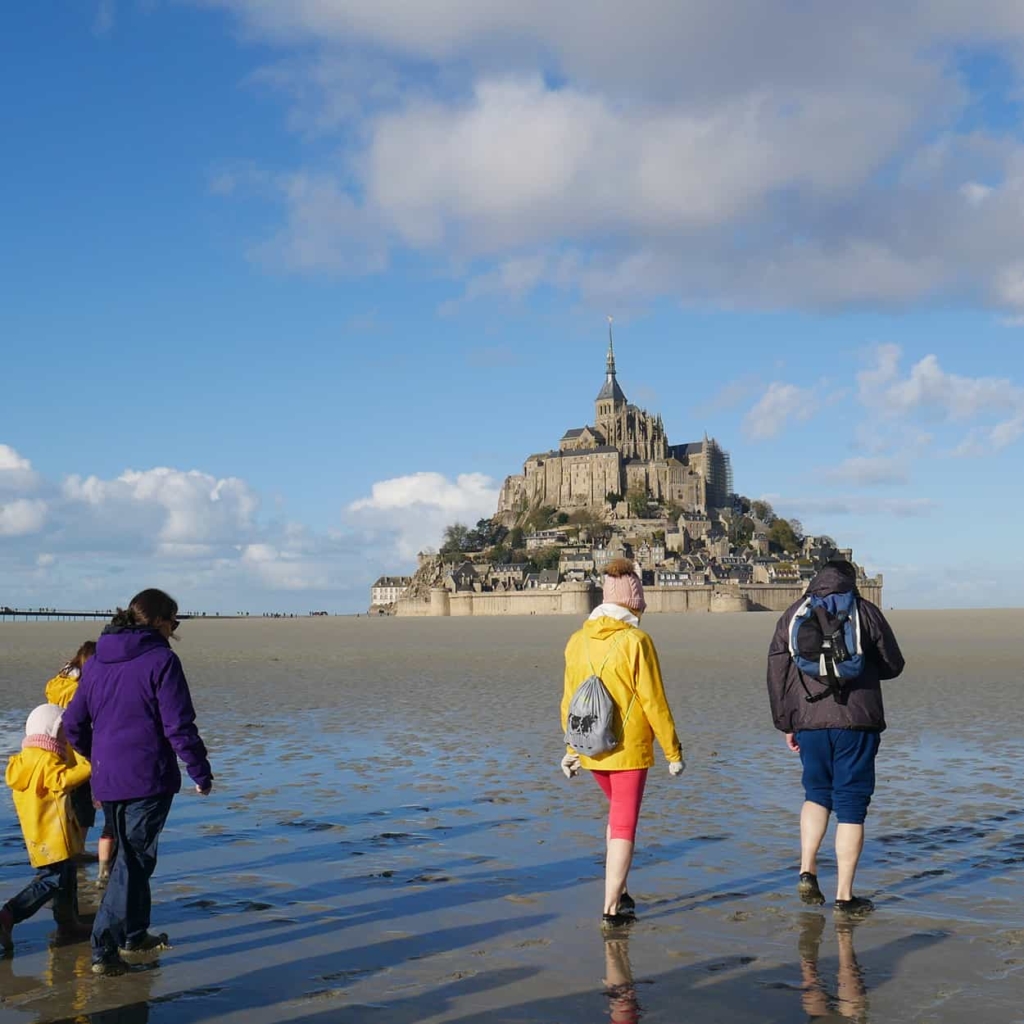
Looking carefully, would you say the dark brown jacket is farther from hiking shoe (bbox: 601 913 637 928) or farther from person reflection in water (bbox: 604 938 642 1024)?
person reflection in water (bbox: 604 938 642 1024)

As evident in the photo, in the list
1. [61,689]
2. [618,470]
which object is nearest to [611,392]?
[618,470]

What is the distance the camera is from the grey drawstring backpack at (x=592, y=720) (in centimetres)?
565

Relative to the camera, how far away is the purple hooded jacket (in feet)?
17.0

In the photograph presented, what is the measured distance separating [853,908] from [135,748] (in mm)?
3576

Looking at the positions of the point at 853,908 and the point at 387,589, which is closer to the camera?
the point at 853,908

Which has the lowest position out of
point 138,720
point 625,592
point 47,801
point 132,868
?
point 132,868

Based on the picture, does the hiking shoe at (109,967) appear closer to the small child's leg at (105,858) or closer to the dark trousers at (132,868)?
Result: the dark trousers at (132,868)

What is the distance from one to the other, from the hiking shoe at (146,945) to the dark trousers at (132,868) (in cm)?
2

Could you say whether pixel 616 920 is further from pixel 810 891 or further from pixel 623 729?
pixel 810 891

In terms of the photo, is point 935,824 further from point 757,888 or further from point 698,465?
point 698,465

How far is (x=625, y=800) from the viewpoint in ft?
18.8

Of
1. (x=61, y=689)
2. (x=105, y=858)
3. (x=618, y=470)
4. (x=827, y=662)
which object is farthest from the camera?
(x=618, y=470)

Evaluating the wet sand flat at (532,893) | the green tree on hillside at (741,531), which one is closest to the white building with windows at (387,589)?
the green tree on hillside at (741,531)

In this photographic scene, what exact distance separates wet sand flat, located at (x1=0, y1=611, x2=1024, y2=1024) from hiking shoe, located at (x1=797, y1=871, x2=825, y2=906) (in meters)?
0.10
